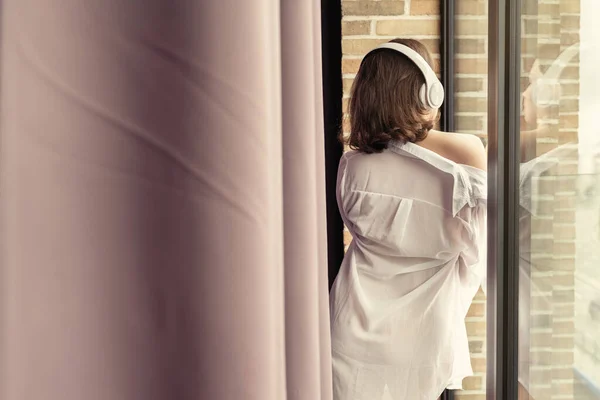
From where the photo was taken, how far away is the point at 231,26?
0.20m

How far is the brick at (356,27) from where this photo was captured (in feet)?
7.66

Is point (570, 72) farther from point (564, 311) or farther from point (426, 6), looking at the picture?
point (426, 6)

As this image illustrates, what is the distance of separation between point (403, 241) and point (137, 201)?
1.60 metres

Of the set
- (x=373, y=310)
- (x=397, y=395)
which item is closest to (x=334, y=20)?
(x=373, y=310)

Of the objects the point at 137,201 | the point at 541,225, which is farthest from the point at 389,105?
the point at 137,201

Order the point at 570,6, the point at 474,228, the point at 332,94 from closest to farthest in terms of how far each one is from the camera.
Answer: the point at 570,6 < the point at 474,228 < the point at 332,94

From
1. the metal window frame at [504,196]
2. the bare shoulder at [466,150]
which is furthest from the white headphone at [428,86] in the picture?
the metal window frame at [504,196]

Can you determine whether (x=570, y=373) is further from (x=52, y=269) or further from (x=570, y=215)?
(x=52, y=269)

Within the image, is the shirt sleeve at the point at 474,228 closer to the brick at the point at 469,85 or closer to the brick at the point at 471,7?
the brick at the point at 469,85

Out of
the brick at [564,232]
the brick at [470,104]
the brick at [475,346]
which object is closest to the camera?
the brick at [564,232]

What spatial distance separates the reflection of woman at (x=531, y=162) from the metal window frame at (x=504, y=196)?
3 cm

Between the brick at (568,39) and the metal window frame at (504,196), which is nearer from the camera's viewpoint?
the brick at (568,39)

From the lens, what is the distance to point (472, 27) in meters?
2.04

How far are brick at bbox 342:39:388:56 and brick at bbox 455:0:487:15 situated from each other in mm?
291
